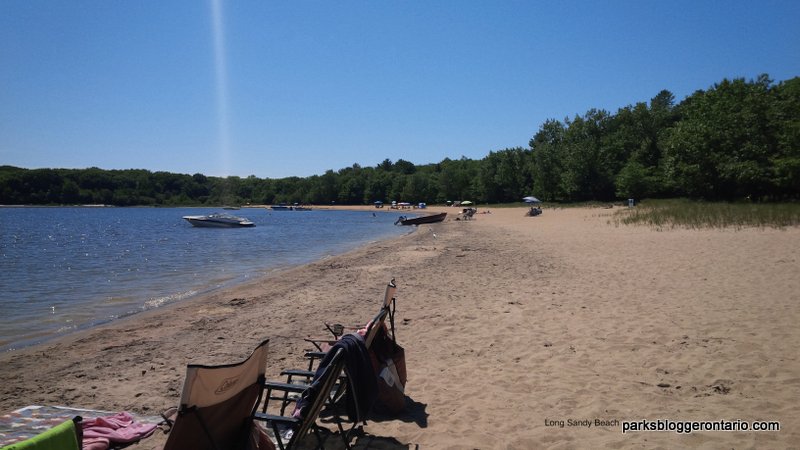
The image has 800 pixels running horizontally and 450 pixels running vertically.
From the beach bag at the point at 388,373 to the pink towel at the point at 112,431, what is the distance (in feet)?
6.54

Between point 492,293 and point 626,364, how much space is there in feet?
15.7

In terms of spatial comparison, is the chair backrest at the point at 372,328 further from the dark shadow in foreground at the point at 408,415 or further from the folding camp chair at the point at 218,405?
the folding camp chair at the point at 218,405

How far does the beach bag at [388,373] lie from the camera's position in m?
4.52

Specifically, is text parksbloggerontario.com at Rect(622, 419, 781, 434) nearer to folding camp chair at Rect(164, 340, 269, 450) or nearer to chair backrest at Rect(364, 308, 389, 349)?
chair backrest at Rect(364, 308, 389, 349)

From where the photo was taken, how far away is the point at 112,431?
3625 mm

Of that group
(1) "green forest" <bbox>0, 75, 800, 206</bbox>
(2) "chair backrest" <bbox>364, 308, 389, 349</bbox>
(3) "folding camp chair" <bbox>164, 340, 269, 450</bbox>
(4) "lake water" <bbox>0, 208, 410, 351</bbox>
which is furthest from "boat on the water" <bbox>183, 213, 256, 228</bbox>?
(3) "folding camp chair" <bbox>164, 340, 269, 450</bbox>

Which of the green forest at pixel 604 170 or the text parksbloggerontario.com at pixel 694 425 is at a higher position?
the green forest at pixel 604 170

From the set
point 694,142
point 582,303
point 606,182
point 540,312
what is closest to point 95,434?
point 540,312

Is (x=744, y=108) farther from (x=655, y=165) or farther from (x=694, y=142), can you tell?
(x=655, y=165)

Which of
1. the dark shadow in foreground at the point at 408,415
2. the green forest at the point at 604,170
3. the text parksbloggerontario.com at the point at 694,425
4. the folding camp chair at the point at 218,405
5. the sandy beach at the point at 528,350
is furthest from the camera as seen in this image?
the green forest at the point at 604,170

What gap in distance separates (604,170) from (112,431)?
7782 cm

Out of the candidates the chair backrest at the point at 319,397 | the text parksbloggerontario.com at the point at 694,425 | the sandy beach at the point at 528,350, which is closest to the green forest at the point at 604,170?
the sandy beach at the point at 528,350

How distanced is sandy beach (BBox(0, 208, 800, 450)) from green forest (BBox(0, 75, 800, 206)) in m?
36.2

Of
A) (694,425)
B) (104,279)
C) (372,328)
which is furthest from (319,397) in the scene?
(104,279)
